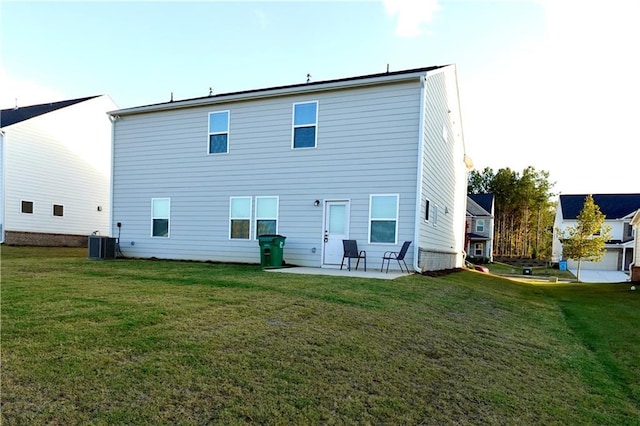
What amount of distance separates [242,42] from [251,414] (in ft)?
43.8

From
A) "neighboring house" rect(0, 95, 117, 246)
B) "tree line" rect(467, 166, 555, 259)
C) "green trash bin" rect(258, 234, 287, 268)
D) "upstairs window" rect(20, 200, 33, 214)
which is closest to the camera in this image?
"green trash bin" rect(258, 234, 287, 268)

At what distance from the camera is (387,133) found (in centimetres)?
1071

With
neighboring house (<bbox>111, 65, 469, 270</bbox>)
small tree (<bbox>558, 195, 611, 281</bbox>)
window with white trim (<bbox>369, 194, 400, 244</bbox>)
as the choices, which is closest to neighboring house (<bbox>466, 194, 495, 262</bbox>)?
small tree (<bbox>558, 195, 611, 281</bbox>)

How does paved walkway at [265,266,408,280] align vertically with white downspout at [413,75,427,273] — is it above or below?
below

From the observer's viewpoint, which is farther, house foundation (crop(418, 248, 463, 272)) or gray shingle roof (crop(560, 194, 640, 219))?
gray shingle roof (crop(560, 194, 640, 219))

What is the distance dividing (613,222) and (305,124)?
34.4 m

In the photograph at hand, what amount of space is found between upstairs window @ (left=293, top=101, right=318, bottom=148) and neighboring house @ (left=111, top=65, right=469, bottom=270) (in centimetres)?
3

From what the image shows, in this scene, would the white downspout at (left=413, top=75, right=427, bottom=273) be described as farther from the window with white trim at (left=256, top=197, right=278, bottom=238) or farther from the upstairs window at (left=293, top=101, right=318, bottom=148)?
the window with white trim at (left=256, top=197, right=278, bottom=238)

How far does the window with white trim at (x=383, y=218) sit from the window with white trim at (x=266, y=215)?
304 cm

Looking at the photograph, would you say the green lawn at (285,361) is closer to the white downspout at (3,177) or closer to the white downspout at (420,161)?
the white downspout at (420,161)

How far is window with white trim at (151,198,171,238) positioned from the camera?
1342 cm

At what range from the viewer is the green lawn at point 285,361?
2.62 m

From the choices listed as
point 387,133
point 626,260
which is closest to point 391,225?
point 387,133

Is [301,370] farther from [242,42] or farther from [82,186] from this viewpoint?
[82,186]
